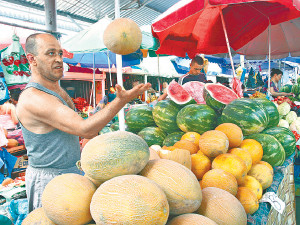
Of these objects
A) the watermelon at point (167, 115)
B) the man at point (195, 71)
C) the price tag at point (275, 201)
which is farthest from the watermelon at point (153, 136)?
the man at point (195, 71)

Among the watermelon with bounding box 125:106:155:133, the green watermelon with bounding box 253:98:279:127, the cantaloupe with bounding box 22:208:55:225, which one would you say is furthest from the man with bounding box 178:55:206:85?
the cantaloupe with bounding box 22:208:55:225

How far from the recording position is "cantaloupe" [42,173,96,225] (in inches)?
37.6

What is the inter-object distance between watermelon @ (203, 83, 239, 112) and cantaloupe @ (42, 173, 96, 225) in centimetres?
205

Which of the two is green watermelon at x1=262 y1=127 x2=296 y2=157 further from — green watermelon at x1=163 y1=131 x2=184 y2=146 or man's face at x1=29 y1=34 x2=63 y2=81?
man's face at x1=29 y1=34 x2=63 y2=81

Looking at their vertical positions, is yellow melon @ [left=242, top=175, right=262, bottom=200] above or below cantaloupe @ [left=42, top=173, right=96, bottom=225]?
below

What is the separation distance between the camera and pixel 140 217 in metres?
0.85

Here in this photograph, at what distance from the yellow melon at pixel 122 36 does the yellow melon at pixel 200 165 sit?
106 cm

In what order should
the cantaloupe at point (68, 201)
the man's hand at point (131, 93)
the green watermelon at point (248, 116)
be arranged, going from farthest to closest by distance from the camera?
the green watermelon at point (248, 116), the man's hand at point (131, 93), the cantaloupe at point (68, 201)

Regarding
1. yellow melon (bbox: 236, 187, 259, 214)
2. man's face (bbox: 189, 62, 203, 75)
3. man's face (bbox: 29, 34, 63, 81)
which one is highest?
man's face (bbox: 189, 62, 203, 75)

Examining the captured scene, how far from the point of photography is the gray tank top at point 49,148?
168 cm

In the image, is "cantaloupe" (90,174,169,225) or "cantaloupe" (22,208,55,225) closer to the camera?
"cantaloupe" (90,174,169,225)

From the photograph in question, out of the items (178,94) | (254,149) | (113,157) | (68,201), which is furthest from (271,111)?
(68,201)

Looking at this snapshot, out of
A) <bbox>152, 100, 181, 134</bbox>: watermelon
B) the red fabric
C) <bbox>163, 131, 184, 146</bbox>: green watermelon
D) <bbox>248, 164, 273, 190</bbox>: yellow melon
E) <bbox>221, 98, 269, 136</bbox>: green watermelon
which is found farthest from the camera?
the red fabric

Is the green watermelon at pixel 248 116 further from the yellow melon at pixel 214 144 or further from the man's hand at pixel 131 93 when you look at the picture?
the man's hand at pixel 131 93
